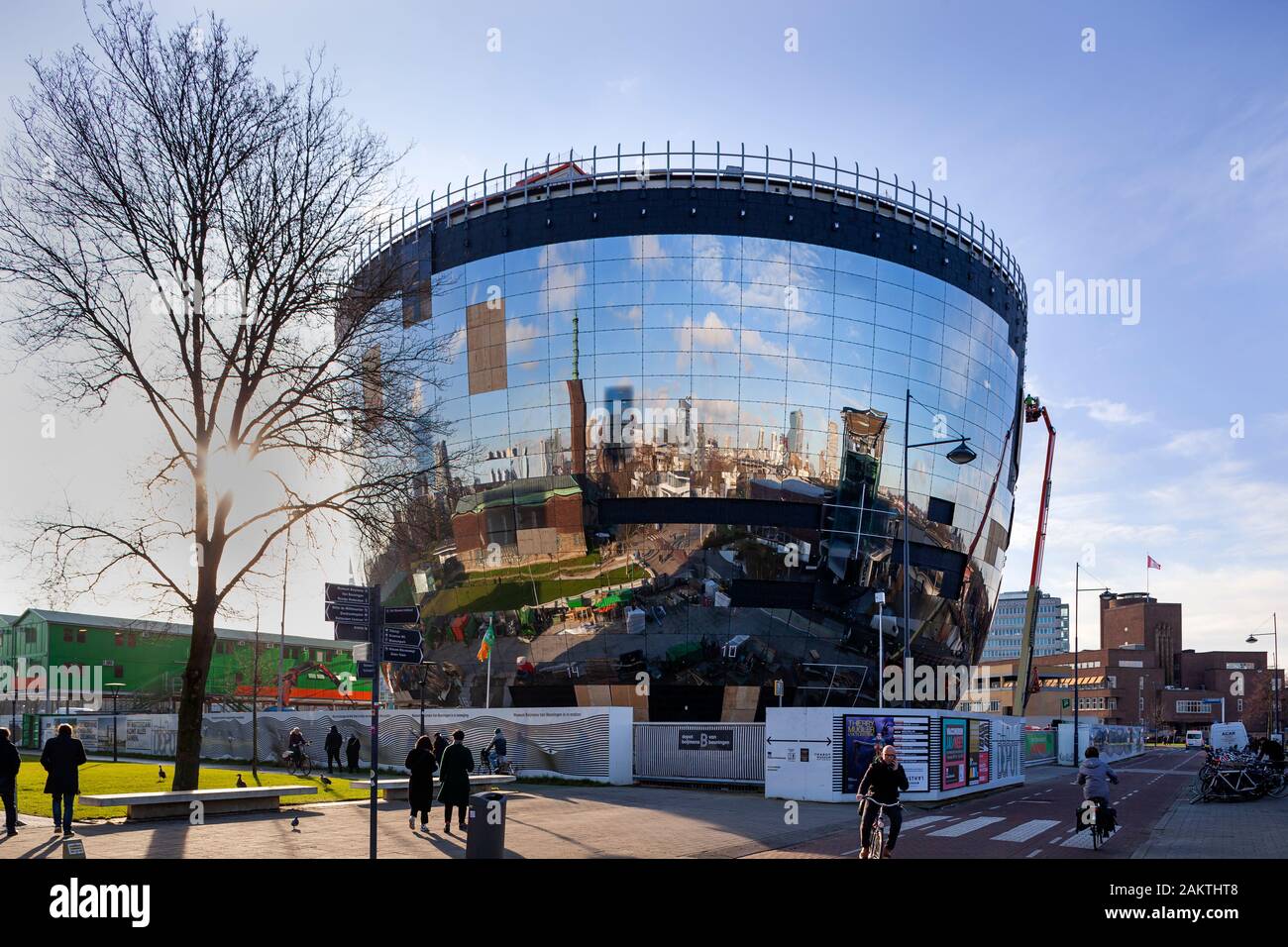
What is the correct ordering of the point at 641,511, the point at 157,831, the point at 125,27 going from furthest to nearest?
the point at 641,511, the point at 125,27, the point at 157,831

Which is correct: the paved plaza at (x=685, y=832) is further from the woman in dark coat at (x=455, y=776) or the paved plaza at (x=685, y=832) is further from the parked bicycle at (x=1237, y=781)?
the parked bicycle at (x=1237, y=781)

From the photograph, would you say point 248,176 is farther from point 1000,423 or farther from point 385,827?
point 1000,423

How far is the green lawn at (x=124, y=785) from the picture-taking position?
71.9 ft

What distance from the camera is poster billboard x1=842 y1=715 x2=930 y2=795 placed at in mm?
27172

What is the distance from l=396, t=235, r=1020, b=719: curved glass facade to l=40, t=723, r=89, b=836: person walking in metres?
27.0

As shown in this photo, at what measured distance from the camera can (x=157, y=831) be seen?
729 inches

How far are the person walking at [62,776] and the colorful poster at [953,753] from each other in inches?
816

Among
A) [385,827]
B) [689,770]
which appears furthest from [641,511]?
[385,827]

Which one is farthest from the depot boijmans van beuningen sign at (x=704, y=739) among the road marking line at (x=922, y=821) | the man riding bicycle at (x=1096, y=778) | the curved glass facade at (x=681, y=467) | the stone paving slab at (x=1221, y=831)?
the man riding bicycle at (x=1096, y=778)

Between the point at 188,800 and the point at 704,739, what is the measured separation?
51.0ft

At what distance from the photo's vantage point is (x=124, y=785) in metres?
29.6

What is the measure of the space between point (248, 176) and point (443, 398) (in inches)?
997

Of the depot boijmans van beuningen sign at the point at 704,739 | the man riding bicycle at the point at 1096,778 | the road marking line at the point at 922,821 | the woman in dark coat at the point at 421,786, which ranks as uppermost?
the man riding bicycle at the point at 1096,778

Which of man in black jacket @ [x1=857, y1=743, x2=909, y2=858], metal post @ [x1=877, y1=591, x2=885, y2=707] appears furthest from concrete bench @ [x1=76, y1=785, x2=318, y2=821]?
metal post @ [x1=877, y1=591, x2=885, y2=707]
